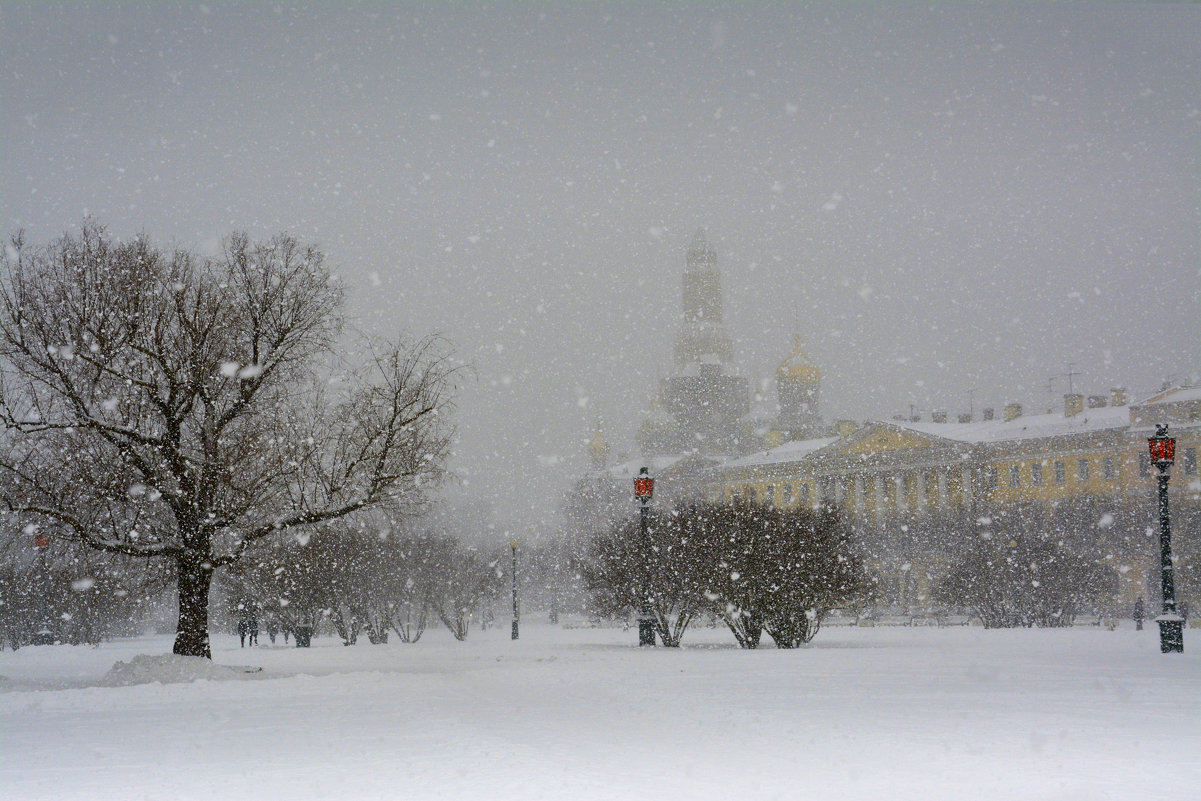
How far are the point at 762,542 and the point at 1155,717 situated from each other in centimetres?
1457

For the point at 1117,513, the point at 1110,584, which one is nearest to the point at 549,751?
the point at 1110,584

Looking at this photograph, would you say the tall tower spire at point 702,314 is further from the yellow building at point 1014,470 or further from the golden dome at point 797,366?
the yellow building at point 1014,470

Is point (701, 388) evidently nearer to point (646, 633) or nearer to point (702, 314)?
point (702, 314)

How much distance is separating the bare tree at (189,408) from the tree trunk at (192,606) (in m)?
0.04

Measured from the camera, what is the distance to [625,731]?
11664 millimetres

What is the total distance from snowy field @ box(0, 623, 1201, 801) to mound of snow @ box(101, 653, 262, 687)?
6 cm

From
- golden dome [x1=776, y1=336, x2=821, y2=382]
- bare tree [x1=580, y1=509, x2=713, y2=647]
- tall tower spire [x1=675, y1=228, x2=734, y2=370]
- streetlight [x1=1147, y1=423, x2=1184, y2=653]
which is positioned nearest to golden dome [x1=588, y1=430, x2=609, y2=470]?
tall tower spire [x1=675, y1=228, x2=734, y2=370]

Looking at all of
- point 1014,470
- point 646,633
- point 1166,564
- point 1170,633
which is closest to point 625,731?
point 1170,633

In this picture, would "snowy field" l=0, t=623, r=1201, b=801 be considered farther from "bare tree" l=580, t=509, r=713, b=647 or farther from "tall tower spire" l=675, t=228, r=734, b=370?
"tall tower spire" l=675, t=228, r=734, b=370

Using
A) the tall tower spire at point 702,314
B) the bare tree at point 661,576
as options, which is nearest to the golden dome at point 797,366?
the tall tower spire at point 702,314

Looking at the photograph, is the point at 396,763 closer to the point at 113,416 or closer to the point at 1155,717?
the point at 1155,717

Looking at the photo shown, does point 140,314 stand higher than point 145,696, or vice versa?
point 140,314

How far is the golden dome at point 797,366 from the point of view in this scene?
138125 mm

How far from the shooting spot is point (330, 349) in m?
22.0
